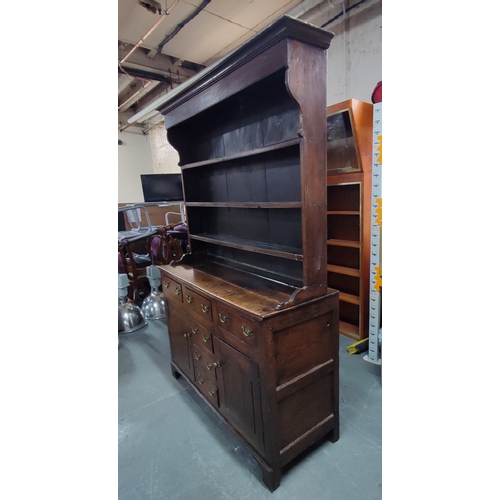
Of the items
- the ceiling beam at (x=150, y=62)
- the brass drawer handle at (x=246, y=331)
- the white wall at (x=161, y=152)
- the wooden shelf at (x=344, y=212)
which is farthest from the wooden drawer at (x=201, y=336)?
the white wall at (x=161, y=152)

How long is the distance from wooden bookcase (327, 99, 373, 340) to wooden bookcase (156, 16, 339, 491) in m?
1.03

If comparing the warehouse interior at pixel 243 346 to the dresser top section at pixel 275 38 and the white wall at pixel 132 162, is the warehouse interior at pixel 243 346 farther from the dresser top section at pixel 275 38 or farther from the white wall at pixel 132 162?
the white wall at pixel 132 162

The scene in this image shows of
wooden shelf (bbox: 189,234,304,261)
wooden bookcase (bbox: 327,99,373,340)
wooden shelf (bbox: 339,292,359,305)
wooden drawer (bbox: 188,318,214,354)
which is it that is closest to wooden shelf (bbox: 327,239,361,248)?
wooden bookcase (bbox: 327,99,373,340)

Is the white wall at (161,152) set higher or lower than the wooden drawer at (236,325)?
higher

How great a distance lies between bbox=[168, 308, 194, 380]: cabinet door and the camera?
2149mm

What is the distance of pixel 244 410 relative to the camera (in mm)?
1623

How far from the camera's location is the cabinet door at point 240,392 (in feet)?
4.98

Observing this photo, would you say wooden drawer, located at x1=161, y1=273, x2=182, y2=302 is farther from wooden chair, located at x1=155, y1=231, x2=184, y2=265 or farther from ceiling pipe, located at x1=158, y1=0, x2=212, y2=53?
ceiling pipe, located at x1=158, y1=0, x2=212, y2=53

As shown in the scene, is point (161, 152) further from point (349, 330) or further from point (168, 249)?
point (349, 330)

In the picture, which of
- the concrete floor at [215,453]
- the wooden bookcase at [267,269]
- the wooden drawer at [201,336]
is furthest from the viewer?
the wooden drawer at [201,336]

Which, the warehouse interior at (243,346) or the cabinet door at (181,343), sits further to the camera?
the cabinet door at (181,343)

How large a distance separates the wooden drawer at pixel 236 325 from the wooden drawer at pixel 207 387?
1.59 ft

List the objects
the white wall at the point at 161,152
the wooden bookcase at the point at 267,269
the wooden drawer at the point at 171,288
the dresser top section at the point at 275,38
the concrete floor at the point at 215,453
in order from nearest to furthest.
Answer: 1. the dresser top section at the point at 275,38
2. the wooden bookcase at the point at 267,269
3. the concrete floor at the point at 215,453
4. the wooden drawer at the point at 171,288
5. the white wall at the point at 161,152
